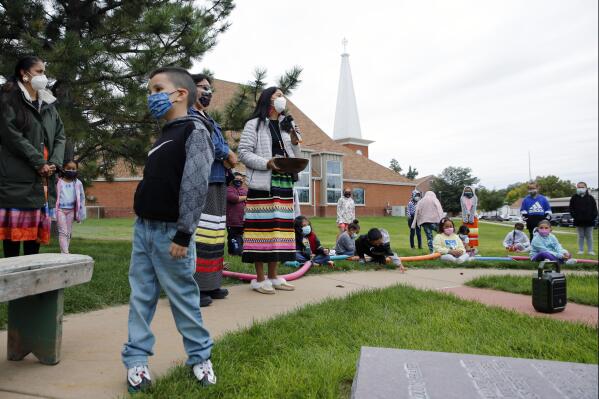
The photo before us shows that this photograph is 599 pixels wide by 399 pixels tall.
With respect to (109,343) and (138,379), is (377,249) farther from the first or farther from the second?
(138,379)

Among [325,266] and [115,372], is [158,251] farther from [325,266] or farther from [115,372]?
[325,266]

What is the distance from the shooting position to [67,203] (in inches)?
264

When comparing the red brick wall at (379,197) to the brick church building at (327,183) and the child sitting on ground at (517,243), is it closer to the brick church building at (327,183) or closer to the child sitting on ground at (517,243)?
the brick church building at (327,183)

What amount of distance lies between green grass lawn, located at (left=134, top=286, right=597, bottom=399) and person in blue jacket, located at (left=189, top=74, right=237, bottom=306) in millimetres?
890

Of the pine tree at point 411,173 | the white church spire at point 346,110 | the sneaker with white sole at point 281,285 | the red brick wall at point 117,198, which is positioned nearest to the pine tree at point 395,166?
the pine tree at point 411,173

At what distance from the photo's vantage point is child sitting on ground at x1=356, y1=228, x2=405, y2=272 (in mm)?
7082

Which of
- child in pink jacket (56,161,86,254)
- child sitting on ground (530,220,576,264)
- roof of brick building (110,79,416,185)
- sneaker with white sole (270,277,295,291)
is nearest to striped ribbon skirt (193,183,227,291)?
sneaker with white sole (270,277,295,291)

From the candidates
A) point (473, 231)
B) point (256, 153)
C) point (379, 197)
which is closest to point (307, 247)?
point (256, 153)

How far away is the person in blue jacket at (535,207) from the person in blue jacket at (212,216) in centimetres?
790

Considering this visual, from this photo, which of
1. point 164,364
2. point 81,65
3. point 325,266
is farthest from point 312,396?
point 81,65

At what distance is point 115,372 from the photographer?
8.03 ft

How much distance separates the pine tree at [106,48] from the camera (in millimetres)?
6062

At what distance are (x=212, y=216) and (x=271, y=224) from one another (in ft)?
2.56

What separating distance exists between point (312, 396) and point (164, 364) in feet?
3.15
